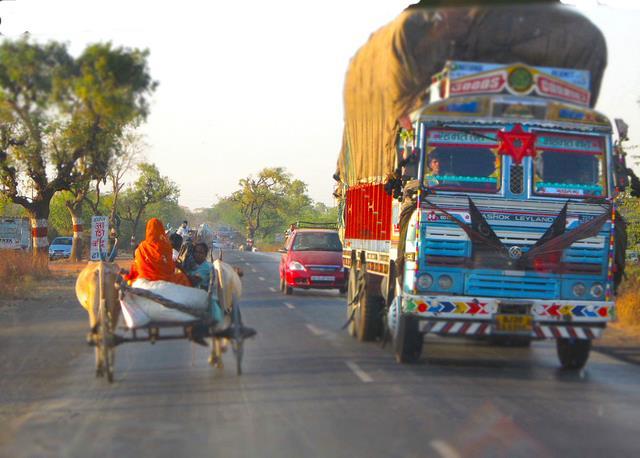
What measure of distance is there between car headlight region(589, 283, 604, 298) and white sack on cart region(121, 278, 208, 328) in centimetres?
444

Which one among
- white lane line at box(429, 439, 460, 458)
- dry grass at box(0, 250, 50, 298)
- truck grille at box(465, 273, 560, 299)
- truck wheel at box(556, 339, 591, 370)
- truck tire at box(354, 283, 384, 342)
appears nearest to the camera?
white lane line at box(429, 439, 460, 458)

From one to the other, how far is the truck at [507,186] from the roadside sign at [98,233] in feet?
41.3

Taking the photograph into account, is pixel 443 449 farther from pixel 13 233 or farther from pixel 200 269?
pixel 13 233

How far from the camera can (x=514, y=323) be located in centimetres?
948

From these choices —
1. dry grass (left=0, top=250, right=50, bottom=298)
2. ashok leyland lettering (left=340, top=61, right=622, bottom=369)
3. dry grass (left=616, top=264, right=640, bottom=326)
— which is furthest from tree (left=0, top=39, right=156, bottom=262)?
dry grass (left=0, top=250, right=50, bottom=298)

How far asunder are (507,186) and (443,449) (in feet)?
13.6

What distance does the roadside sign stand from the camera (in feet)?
68.8

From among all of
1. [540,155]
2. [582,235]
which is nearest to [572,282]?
[582,235]

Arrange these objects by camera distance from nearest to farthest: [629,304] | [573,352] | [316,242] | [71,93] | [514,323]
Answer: [71,93] < [514,323] < [573,352] < [629,304] < [316,242]

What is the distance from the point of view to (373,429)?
6902 mm

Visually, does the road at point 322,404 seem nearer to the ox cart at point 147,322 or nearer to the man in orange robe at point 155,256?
the ox cart at point 147,322

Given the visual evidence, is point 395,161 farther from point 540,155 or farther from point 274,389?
point 274,389

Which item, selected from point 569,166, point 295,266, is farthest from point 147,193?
point 569,166

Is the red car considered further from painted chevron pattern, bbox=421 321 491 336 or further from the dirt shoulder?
painted chevron pattern, bbox=421 321 491 336
